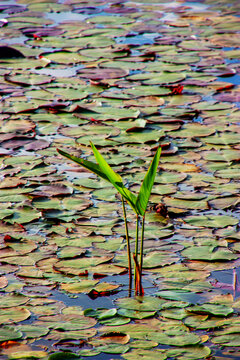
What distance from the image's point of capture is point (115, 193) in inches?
116

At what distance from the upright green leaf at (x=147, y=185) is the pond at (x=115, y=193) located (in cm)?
37

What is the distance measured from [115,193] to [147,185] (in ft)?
3.19

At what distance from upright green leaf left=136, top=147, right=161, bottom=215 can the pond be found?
1.21 ft

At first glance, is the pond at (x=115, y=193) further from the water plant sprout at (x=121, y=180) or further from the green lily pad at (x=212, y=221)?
the water plant sprout at (x=121, y=180)

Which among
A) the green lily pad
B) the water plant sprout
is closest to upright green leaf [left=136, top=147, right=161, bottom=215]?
the water plant sprout

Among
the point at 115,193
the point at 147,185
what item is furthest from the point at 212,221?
the point at 147,185

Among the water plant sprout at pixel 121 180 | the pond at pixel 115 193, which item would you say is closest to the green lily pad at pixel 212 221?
the pond at pixel 115 193

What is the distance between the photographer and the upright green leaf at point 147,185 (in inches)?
76.7

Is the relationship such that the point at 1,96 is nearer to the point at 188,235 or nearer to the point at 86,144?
the point at 86,144

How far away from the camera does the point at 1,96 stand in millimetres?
4152

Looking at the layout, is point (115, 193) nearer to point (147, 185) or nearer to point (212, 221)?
point (212, 221)

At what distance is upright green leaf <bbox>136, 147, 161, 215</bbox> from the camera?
195 cm

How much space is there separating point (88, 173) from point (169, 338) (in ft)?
4.50

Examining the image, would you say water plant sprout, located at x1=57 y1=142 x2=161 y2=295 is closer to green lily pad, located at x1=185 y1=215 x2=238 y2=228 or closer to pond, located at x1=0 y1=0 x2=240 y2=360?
pond, located at x1=0 y1=0 x2=240 y2=360
